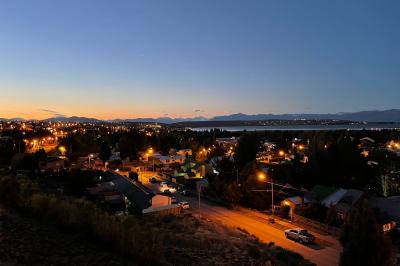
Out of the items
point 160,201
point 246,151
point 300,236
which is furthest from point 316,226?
point 246,151

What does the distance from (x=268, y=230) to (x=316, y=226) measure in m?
3.73

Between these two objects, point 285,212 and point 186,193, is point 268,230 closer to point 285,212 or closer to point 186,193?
point 285,212

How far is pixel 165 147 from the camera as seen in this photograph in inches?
3725

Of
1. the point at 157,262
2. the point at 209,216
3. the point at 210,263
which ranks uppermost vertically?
the point at 157,262

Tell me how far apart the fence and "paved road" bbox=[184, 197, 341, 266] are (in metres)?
0.90

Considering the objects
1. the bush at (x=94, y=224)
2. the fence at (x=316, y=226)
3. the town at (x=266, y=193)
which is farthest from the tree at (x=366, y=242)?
the fence at (x=316, y=226)

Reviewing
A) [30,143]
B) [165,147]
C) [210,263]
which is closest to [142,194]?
[210,263]

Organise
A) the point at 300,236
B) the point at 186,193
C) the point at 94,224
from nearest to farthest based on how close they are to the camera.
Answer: the point at 94,224 < the point at 300,236 < the point at 186,193

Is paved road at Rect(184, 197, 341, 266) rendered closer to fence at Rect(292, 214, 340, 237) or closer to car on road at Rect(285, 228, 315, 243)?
car on road at Rect(285, 228, 315, 243)

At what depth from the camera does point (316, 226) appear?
29.5 m

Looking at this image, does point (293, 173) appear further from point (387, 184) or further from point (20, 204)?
point (20, 204)

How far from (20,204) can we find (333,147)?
3753cm

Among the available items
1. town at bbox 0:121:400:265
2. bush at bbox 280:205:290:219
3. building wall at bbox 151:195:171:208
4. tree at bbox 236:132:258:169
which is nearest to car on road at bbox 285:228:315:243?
town at bbox 0:121:400:265

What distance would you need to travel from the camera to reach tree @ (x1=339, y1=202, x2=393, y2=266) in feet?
54.4
